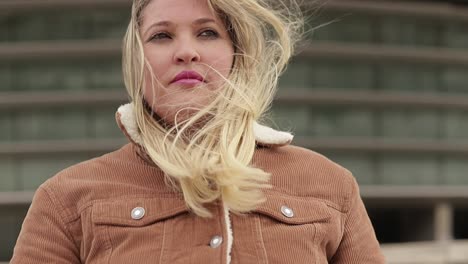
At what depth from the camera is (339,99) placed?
3175cm

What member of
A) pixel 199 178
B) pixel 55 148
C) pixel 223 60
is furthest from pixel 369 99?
pixel 199 178

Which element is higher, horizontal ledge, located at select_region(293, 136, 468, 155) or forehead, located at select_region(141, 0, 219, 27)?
forehead, located at select_region(141, 0, 219, 27)

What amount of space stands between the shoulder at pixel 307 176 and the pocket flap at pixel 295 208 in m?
0.03

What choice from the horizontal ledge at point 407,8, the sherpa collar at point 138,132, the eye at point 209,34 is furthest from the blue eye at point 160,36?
the horizontal ledge at point 407,8

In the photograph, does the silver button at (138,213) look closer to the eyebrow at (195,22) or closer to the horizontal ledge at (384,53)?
the eyebrow at (195,22)

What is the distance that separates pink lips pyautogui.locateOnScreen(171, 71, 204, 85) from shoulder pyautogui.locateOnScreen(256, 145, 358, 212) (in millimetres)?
352

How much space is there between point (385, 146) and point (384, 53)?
145 inches

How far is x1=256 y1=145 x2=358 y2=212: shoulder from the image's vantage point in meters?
2.68

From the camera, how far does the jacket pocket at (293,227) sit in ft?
8.19

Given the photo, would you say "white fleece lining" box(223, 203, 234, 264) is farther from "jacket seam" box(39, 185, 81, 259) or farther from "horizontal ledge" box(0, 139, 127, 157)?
"horizontal ledge" box(0, 139, 127, 157)

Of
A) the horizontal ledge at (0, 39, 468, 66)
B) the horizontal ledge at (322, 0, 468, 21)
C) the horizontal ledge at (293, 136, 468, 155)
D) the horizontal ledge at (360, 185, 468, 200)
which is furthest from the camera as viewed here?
the horizontal ledge at (322, 0, 468, 21)

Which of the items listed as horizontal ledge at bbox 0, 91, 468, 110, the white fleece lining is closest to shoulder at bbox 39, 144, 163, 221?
the white fleece lining

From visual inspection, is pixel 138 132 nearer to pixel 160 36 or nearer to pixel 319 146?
pixel 160 36

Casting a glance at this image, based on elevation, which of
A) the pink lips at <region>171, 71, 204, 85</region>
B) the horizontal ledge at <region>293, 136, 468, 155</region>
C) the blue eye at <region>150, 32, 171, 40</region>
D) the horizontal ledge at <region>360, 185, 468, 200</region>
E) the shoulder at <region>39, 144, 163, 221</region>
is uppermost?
the blue eye at <region>150, 32, 171, 40</region>
